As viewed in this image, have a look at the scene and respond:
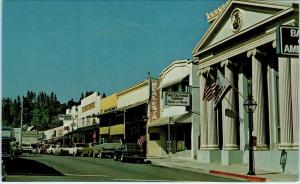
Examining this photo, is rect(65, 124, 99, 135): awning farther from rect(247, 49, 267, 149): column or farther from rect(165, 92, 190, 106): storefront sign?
rect(247, 49, 267, 149): column

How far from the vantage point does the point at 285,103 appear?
25.5 metres

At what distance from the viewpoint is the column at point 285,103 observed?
2523cm

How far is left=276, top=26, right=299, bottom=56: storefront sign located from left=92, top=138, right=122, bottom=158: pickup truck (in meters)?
23.0

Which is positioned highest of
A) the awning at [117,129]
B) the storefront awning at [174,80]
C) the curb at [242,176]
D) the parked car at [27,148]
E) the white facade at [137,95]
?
the storefront awning at [174,80]

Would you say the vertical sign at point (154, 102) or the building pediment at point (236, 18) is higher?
the building pediment at point (236, 18)

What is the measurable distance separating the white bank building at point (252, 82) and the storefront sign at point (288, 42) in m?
4.89

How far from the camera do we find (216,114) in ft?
106

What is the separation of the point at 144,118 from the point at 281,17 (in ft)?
63.4

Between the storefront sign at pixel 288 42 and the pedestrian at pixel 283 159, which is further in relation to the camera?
the pedestrian at pixel 283 159

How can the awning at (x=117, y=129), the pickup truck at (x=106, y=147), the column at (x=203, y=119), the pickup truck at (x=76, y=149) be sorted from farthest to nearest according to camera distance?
the pickup truck at (x=76, y=149) < the awning at (x=117, y=129) < the pickup truck at (x=106, y=147) < the column at (x=203, y=119)

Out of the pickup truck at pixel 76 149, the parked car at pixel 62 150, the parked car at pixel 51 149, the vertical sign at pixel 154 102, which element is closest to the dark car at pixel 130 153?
the vertical sign at pixel 154 102

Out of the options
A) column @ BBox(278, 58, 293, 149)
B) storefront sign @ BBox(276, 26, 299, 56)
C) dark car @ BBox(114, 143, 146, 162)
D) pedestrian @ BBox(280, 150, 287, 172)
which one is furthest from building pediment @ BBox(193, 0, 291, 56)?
storefront sign @ BBox(276, 26, 299, 56)

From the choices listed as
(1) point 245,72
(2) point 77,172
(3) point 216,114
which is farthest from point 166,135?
(2) point 77,172

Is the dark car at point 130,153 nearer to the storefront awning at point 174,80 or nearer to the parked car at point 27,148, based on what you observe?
the storefront awning at point 174,80
